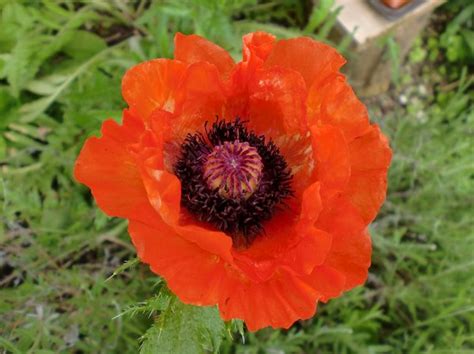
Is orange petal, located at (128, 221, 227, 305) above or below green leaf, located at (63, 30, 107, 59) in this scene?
above

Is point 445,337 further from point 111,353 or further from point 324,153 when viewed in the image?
point 324,153

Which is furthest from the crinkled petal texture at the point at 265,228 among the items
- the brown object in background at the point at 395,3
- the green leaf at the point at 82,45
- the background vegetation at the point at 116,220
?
the brown object in background at the point at 395,3

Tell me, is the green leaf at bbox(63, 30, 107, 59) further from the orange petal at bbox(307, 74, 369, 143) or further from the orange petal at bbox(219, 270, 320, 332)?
the orange petal at bbox(219, 270, 320, 332)

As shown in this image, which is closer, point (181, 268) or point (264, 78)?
point (181, 268)

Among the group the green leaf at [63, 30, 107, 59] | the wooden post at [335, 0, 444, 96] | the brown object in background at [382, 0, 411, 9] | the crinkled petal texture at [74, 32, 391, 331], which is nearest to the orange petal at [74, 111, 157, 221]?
the crinkled petal texture at [74, 32, 391, 331]

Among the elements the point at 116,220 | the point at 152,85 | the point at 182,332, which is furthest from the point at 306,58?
the point at 116,220

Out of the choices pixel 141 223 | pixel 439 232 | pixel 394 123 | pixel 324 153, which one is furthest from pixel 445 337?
pixel 141 223
